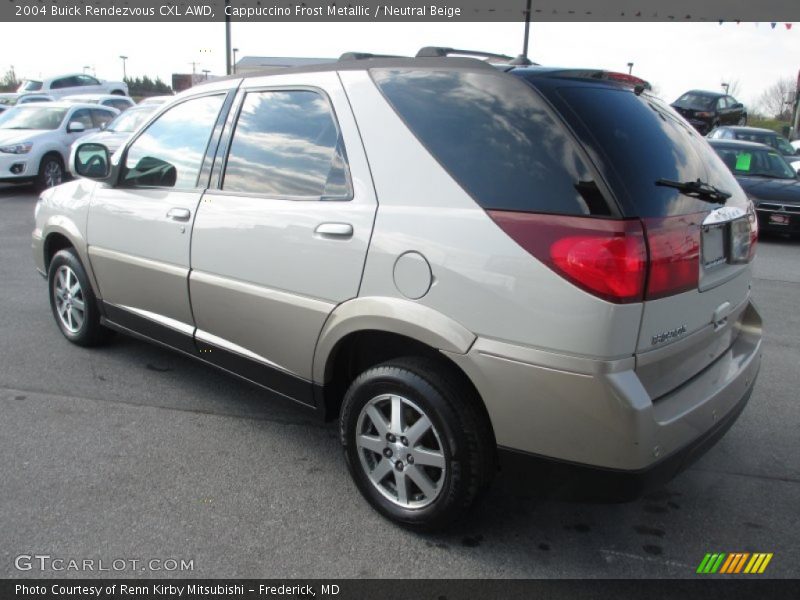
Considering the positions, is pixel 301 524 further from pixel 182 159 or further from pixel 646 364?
pixel 182 159

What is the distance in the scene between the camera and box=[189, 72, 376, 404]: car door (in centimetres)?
289

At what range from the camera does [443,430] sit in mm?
2588

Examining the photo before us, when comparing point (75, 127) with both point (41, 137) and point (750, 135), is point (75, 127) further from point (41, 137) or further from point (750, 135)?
point (750, 135)

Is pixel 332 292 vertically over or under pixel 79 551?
over

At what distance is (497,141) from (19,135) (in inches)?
531

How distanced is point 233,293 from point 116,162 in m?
1.49

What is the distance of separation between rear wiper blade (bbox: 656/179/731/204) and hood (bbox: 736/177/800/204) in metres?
8.80

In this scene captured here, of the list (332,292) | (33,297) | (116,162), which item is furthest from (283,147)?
(33,297)

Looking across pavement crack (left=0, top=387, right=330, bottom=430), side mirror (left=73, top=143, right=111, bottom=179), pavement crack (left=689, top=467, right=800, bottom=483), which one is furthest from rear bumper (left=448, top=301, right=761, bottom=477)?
side mirror (left=73, top=143, right=111, bottom=179)

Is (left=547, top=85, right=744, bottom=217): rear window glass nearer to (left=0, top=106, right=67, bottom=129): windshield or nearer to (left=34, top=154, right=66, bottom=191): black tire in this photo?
(left=34, top=154, right=66, bottom=191): black tire

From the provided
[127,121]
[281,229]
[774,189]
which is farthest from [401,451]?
[127,121]

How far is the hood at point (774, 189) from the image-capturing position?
10407 millimetres

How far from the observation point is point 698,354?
2648 millimetres

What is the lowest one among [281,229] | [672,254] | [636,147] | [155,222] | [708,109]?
[155,222]
